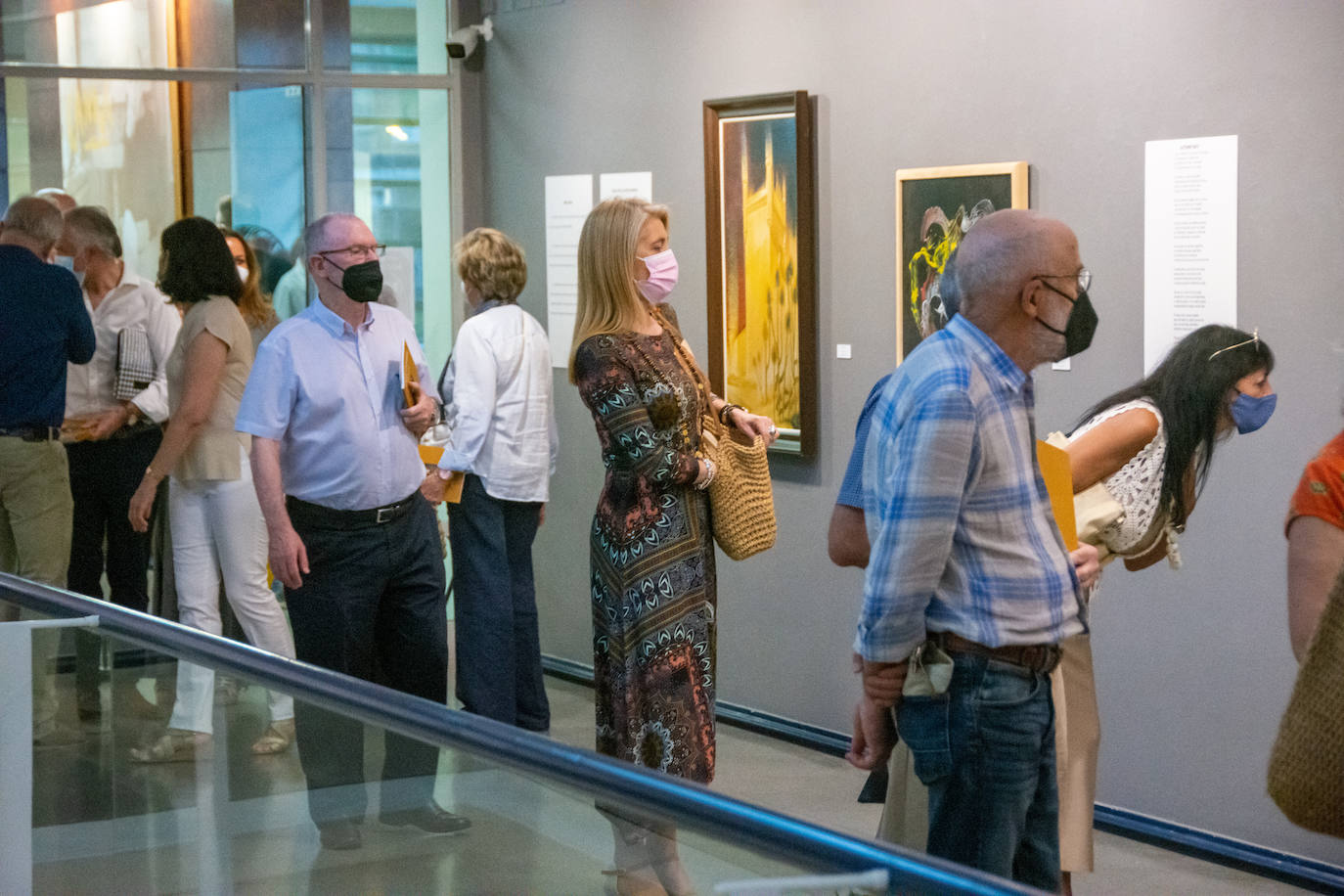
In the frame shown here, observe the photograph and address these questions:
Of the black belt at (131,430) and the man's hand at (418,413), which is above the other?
the man's hand at (418,413)

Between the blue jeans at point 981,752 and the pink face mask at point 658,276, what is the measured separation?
1.74m

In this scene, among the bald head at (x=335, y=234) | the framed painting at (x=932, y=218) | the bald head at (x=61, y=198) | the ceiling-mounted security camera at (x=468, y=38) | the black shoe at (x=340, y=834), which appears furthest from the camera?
the ceiling-mounted security camera at (x=468, y=38)

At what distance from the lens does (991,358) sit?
9.40 feet

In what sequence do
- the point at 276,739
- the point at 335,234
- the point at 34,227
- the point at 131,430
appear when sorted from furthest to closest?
the point at 131,430 → the point at 34,227 → the point at 335,234 → the point at 276,739

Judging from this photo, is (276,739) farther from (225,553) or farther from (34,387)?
(34,387)

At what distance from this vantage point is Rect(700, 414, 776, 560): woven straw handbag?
14.3 ft

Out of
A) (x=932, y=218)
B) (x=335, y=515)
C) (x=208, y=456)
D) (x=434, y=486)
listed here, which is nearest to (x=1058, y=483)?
(x=335, y=515)

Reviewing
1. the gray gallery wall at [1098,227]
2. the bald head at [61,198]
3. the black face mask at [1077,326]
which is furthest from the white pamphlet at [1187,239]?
the bald head at [61,198]

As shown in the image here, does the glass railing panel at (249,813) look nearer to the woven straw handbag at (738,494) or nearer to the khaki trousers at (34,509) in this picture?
the woven straw handbag at (738,494)

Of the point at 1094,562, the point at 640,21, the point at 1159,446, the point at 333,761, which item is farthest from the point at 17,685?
the point at 640,21

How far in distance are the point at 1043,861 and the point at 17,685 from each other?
1890 millimetres

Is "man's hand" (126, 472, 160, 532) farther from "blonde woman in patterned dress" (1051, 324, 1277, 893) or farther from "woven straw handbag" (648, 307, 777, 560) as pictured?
"blonde woman in patterned dress" (1051, 324, 1277, 893)

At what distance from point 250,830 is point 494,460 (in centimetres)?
315

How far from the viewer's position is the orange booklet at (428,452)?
15.4 ft
